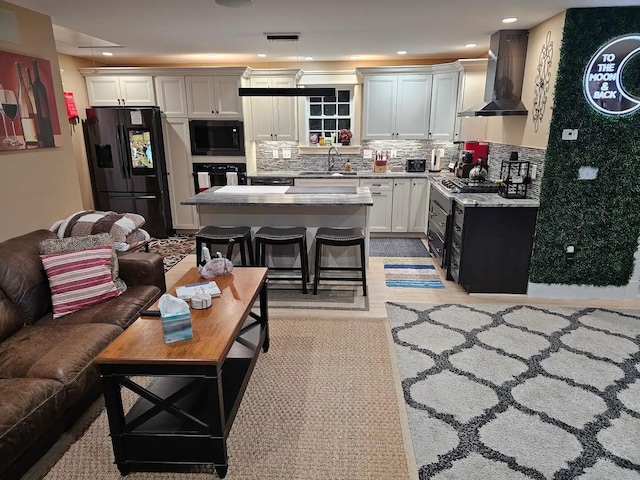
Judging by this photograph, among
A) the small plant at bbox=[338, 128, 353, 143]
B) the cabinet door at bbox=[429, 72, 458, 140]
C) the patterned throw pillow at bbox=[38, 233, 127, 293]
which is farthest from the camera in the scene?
the small plant at bbox=[338, 128, 353, 143]

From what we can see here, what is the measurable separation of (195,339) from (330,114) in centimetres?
494

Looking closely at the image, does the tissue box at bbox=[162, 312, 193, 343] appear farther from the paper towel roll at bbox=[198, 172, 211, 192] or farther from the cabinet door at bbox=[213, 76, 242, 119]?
the cabinet door at bbox=[213, 76, 242, 119]

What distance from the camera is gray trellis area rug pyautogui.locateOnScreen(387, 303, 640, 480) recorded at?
1.98 metres

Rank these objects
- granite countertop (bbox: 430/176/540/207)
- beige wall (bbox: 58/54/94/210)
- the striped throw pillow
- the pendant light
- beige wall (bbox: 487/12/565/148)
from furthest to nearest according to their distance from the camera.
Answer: beige wall (bbox: 58/54/94/210) < the pendant light < granite countertop (bbox: 430/176/540/207) < beige wall (bbox: 487/12/565/148) < the striped throw pillow

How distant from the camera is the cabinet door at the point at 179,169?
5.75 m

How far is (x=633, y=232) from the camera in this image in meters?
3.61

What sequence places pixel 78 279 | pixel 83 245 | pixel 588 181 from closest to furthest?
1. pixel 78 279
2. pixel 83 245
3. pixel 588 181

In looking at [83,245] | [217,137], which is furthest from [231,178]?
[83,245]

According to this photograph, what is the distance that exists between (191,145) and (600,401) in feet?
17.6

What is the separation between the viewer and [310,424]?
2229mm

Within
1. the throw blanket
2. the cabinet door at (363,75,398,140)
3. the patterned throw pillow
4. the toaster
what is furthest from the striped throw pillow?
the toaster

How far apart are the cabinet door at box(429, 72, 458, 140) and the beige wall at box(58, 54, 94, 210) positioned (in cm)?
487

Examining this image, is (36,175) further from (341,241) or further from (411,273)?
(411,273)

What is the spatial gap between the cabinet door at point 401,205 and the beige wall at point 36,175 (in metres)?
3.87
